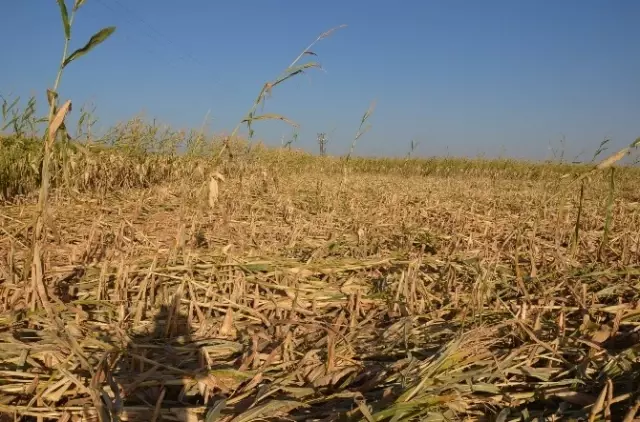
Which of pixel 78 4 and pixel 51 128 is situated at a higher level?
pixel 78 4

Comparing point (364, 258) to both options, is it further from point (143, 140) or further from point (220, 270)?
point (143, 140)

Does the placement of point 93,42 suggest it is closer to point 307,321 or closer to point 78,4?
point 78,4

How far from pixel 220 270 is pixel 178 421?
38.9 inches

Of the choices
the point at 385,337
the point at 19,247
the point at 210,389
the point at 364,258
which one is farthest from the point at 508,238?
the point at 19,247

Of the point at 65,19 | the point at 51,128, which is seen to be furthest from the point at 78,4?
the point at 51,128

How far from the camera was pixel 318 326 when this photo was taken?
1444 millimetres

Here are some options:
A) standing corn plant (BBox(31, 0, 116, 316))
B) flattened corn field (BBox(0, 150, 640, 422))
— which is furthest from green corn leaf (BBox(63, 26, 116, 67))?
flattened corn field (BBox(0, 150, 640, 422))

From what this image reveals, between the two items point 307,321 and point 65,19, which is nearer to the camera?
point 65,19

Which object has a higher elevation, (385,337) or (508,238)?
(508,238)

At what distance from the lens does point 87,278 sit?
184cm

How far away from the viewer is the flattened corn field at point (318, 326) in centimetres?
101

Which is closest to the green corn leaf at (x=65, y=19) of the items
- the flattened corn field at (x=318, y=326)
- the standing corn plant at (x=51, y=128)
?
the standing corn plant at (x=51, y=128)

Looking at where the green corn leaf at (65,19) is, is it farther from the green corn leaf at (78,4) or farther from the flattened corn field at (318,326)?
the flattened corn field at (318,326)

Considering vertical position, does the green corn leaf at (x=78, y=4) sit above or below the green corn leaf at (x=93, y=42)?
above
